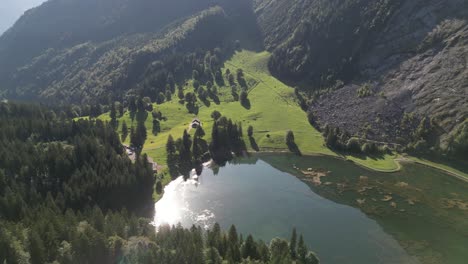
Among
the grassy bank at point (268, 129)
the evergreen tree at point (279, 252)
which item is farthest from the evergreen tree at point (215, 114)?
the evergreen tree at point (279, 252)

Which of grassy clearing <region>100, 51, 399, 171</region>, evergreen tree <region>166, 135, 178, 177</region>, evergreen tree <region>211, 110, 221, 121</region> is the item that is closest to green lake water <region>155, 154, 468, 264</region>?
grassy clearing <region>100, 51, 399, 171</region>

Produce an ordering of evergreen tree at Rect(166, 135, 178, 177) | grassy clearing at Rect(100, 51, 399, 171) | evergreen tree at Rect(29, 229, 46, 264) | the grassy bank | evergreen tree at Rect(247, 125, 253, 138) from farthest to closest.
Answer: evergreen tree at Rect(247, 125, 253, 138) → grassy clearing at Rect(100, 51, 399, 171) → the grassy bank → evergreen tree at Rect(166, 135, 178, 177) → evergreen tree at Rect(29, 229, 46, 264)

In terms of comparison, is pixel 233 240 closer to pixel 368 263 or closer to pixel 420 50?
pixel 368 263

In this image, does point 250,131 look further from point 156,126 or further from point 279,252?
point 279,252

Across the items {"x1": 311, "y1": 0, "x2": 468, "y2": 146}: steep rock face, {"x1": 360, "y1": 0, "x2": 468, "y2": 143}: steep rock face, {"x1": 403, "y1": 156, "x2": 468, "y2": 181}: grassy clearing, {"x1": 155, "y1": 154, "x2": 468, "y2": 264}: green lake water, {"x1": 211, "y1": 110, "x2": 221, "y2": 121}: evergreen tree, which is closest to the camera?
{"x1": 155, "y1": 154, "x2": 468, "y2": 264}: green lake water

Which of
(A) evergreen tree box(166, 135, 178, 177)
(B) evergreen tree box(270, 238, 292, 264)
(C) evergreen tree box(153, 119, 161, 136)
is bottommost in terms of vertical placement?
(B) evergreen tree box(270, 238, 292, 264)

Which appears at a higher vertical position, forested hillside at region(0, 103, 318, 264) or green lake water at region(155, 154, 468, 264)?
forested hillside at region(0, 103, 318, 264)

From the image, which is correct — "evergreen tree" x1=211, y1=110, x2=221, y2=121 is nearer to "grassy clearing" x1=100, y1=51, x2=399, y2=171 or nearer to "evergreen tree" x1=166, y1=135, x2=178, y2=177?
"grassy clearing" x1=100, y1=51, x2=399, y2=171

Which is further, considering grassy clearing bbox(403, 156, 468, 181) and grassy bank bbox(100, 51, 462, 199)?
grassy bank bbox(100, 51, 462, 199)
